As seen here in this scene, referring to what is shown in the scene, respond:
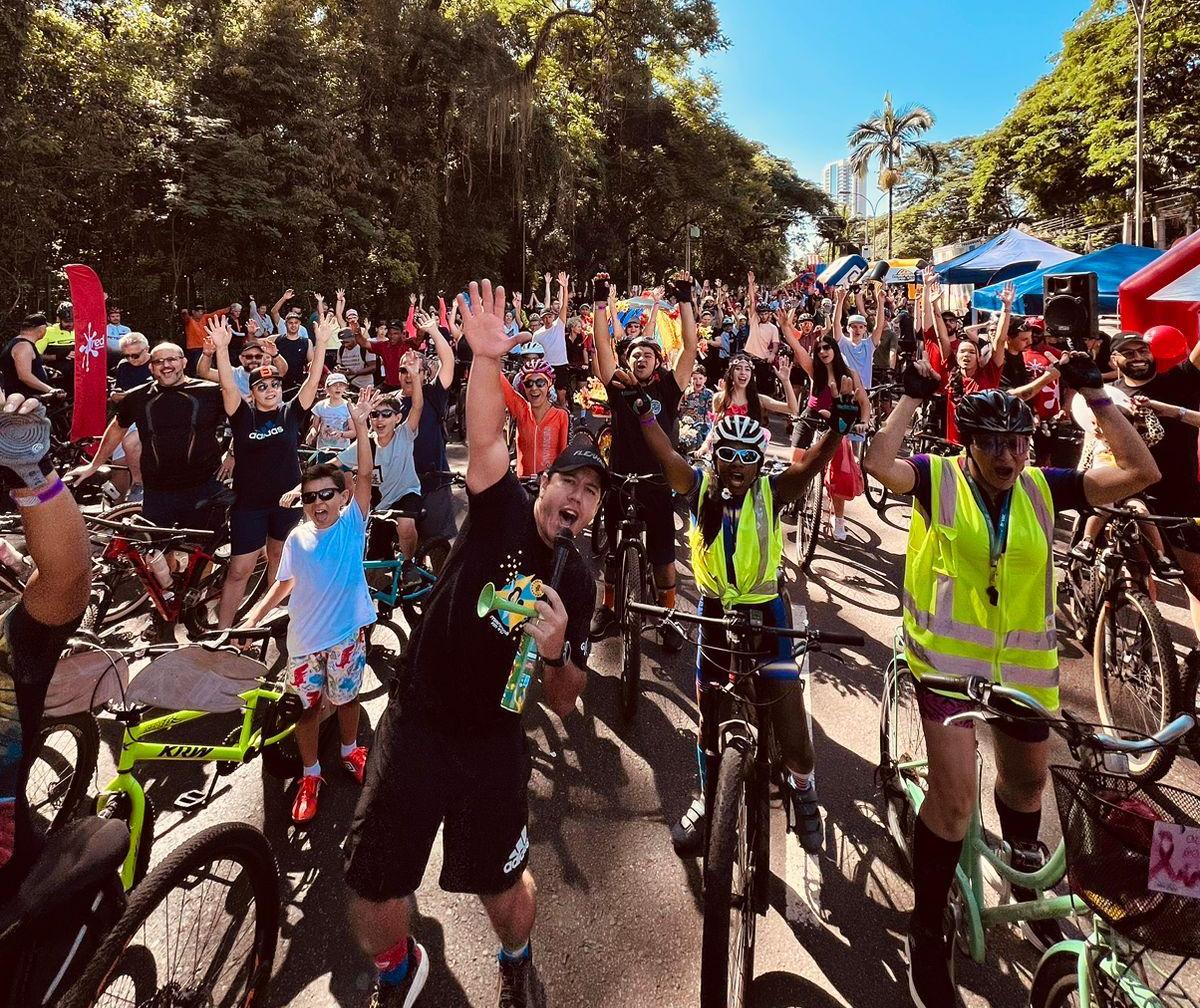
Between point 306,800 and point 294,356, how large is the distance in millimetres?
8240

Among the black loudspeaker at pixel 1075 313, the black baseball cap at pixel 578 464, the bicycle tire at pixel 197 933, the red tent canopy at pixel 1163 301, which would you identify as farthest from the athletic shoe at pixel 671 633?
the red tent canopy at pixel 1163 301

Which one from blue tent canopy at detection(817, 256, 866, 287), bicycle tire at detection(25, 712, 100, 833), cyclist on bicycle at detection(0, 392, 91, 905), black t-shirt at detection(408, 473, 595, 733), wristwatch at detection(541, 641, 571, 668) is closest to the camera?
cyclist on bicycle at detection(0, 392, 91, 905)

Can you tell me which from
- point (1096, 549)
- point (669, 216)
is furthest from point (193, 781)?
point (669, 216)

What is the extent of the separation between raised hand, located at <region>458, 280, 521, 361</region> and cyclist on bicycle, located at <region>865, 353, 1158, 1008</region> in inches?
57.5

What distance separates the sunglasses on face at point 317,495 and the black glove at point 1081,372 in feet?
11.0

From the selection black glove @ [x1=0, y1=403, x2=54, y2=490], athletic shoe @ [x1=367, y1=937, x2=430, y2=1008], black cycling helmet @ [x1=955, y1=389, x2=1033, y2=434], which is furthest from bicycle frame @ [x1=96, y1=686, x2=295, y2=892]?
black cycling helmet @ [x1=955, y1=389, x2=1033, y2=434]

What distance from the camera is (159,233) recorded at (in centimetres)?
1747

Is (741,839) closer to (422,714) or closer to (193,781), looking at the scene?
(422,714)

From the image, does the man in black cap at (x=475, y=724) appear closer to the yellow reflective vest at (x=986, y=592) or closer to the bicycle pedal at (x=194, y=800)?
the bicycle pedal at (x=194, y=800)

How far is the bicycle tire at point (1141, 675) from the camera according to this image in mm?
3934

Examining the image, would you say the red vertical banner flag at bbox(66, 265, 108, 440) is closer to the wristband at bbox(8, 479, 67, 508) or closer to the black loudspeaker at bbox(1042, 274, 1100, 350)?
the wristband at bbox(8, 479, 67, 508)

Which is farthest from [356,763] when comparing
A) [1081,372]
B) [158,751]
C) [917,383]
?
[1081,372]

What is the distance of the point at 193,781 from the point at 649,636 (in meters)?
3.32

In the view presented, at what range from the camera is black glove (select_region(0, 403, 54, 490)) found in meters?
1.71
